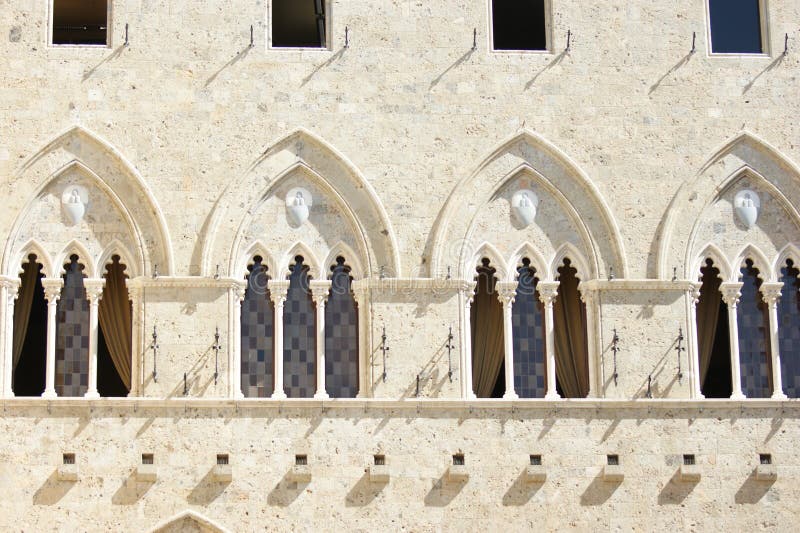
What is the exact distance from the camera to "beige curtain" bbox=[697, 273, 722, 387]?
944 inches

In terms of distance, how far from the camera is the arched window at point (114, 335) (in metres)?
23.2

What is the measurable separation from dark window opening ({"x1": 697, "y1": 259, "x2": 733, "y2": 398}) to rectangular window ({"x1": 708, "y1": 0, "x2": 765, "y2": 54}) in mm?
3515

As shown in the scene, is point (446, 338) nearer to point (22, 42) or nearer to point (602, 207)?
point (602, 207)

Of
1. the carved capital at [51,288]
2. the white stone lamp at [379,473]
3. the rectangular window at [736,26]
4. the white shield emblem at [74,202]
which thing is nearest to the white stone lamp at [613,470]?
the white stone lamp at [379,473]

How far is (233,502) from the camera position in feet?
72.9

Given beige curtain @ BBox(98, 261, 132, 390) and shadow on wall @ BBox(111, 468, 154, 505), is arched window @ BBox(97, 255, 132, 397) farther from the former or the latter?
shadow on wall @ BBox(111, 468, 154, 505)

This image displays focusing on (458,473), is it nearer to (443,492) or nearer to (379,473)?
(443,492)

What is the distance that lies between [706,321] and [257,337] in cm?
705

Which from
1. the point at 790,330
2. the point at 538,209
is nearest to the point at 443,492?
the point at 538,209

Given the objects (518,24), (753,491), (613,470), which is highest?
(518,24)

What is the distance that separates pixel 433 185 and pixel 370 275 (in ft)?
5.61

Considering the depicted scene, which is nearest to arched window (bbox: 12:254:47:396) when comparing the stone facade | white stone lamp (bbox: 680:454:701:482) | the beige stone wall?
the stone facade

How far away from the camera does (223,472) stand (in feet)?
72.8

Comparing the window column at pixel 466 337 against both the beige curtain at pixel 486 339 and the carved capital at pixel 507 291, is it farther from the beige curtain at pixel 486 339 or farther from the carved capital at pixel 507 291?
the carved capital at pixel 507 291
